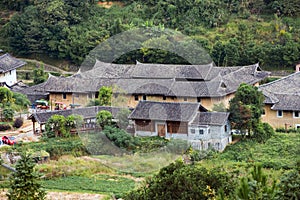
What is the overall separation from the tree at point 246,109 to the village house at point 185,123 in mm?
412

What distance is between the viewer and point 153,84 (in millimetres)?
29516

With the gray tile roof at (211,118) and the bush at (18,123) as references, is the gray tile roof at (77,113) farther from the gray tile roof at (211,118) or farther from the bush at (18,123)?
the gray tile roof at (211,118)

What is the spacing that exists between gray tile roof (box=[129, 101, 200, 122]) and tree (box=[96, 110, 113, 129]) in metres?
0.85

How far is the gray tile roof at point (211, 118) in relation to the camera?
79.5ft

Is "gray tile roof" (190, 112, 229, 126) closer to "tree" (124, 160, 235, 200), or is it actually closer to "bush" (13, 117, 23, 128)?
"bush" (13, 117, 23, 128)

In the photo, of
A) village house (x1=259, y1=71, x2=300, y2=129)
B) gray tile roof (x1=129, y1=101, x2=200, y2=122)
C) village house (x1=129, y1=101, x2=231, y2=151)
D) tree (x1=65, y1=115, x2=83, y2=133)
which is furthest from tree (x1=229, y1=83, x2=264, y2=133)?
tree (x1=65, y1=115, x2=83, y2=133)

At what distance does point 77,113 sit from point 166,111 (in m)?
3.63

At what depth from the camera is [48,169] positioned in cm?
2189

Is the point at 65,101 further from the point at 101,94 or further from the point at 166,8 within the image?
the point at 166,8

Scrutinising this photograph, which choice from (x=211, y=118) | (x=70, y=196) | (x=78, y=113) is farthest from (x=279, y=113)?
(x=70, y=196)

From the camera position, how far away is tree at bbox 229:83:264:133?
963 inches

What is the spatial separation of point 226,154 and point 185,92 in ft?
18.8

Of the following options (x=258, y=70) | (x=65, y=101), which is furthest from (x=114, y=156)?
(x=258, y=70)

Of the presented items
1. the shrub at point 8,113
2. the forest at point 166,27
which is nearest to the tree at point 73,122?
the shrub at point 8,113
